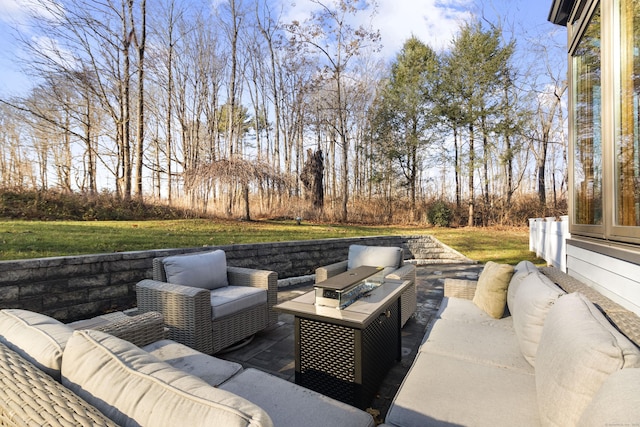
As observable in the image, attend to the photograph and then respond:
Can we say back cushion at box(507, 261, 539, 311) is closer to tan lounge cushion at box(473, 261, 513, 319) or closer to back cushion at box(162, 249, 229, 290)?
tan lounge cushion at box(473, 261, 513, 319)

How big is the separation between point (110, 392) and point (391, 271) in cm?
311

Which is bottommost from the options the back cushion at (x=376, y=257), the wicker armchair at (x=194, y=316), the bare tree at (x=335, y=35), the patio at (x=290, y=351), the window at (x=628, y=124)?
the patio at (x=290, y=351)

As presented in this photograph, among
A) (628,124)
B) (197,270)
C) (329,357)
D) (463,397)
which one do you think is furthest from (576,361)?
(197,270)

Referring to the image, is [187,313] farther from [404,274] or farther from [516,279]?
[516,279]

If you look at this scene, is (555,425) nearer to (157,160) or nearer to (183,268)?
(183,268)

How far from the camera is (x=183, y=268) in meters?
2.74

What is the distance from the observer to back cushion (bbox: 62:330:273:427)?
61cm

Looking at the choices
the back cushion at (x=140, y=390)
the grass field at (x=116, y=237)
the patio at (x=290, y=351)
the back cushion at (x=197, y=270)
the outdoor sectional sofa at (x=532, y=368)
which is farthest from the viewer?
the grass field at (x=116, y=237)

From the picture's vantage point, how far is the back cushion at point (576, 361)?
2.89ft

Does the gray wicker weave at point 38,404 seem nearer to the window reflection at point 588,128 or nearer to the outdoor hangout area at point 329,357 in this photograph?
the outdoor hangout area at point 329,357

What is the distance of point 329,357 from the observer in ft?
6.13

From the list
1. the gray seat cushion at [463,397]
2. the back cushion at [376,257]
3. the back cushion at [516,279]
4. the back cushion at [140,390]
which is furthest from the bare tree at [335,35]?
the back cushion at [140,390]

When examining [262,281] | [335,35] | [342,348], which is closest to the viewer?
[342,348]

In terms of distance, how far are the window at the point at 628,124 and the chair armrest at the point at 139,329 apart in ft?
9.27
